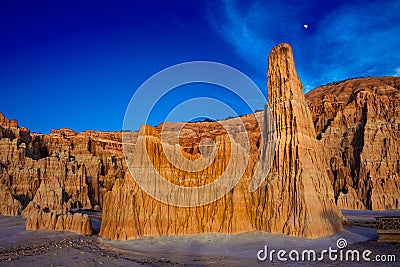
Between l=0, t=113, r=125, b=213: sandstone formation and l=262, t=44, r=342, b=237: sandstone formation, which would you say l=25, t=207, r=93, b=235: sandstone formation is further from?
l=0, t=113, r=125, b=213: sandstone formation

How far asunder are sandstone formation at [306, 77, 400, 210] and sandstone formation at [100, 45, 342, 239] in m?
31.5

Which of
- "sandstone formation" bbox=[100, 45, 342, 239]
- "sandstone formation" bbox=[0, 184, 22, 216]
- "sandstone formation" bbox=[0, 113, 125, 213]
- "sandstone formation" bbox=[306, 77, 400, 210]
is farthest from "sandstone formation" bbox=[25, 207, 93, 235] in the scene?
"sandstone formation" bbox=[306, 77, 400, 210]

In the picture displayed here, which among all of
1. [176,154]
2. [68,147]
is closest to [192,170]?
[176,154]

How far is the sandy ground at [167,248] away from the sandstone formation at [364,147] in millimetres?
28884

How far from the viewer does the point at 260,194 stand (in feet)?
85.3

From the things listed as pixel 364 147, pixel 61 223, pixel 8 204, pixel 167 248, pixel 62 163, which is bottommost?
pixel 167 248

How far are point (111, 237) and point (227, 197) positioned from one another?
8.66 metres

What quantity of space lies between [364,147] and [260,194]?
40220mm

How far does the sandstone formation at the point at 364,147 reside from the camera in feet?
175

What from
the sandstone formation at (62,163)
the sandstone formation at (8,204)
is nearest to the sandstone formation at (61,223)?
the sandstone formation at (8,204)

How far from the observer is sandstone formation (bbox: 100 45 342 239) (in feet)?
78.4

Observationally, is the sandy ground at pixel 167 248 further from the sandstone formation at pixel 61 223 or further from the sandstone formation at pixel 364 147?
the sandstone formation at pixel 364 147

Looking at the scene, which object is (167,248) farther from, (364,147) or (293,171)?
(364,147)

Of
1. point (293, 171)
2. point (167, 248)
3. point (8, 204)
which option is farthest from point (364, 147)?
point (8, 204)
